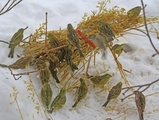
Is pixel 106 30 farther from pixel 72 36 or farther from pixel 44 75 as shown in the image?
pixel 44 75

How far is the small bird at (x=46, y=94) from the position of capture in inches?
35.9

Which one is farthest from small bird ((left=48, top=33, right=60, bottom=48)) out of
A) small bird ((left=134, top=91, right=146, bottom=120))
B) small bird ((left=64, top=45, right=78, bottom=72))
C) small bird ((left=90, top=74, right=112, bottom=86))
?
small bird ((left=134, top=91, right=146, bottom=120))

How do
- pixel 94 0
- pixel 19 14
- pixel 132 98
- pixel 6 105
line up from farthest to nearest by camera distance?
1. pixel 94 0
2. pixel 19 14
3. pixel 132 98
4. pixel 6 105

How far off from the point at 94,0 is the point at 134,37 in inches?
9.9

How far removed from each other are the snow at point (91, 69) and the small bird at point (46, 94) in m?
0.02

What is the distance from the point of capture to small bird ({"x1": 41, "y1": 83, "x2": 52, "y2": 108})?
0.91m

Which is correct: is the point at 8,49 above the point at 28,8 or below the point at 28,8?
below

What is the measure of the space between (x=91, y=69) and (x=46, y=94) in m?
0.19

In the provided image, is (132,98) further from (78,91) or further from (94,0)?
(94,0)

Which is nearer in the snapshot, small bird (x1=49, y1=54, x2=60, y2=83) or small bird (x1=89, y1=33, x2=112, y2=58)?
small bird (x1=89, y1=33, x2=112, y2=58)

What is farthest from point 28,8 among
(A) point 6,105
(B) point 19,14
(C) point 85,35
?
(A) point 6,105

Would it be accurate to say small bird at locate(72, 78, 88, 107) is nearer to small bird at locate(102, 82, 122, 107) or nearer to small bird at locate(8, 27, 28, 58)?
small bird at locate(102, 82, 122, 107)

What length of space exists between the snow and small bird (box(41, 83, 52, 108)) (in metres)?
0.02

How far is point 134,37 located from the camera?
1.22m
